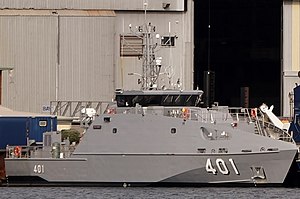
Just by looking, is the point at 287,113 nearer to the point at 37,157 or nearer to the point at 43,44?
the point at 43,44

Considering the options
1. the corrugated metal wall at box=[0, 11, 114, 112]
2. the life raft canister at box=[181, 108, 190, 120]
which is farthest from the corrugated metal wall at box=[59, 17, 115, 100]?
the life raft canister at box=[181, 108, 190, 120]

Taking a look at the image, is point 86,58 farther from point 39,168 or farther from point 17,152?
point 39,168

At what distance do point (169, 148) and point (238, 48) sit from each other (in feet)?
100.0

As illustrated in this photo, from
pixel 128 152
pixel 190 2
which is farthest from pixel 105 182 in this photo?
pixel 190 2

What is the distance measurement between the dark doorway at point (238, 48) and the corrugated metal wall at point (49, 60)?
11.5m

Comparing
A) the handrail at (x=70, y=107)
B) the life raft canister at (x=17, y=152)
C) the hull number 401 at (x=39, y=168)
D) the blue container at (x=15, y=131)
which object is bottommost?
the hull number 401 at (x=39, y=168)

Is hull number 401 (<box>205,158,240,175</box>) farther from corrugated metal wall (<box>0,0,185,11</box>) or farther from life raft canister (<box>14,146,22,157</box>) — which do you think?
corrugated metal wall (<box>0,0,185,11</box>)

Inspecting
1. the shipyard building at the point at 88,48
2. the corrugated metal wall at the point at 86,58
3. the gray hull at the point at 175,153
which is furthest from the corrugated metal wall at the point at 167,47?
the gray hull at the point at 175,153

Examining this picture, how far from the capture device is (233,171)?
4325 cm

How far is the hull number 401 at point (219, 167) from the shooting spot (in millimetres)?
43000

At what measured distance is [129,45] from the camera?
203ft

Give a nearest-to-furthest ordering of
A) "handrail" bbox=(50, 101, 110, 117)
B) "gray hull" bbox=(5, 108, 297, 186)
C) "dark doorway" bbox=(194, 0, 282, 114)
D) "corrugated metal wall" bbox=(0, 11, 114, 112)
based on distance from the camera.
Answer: "gray hull" bbox=(5, 108, 297, 186)
"handrail" bbox=(50, 101, 110, 117)
"corrugated metal wall" bbox=(0, 11, 114, 112)
"dark doorway" bbox=(194, 0, 282, 114)

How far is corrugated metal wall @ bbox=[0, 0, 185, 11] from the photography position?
6191 cm

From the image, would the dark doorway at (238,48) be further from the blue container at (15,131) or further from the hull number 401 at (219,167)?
the hull number 401 at (219,167)
